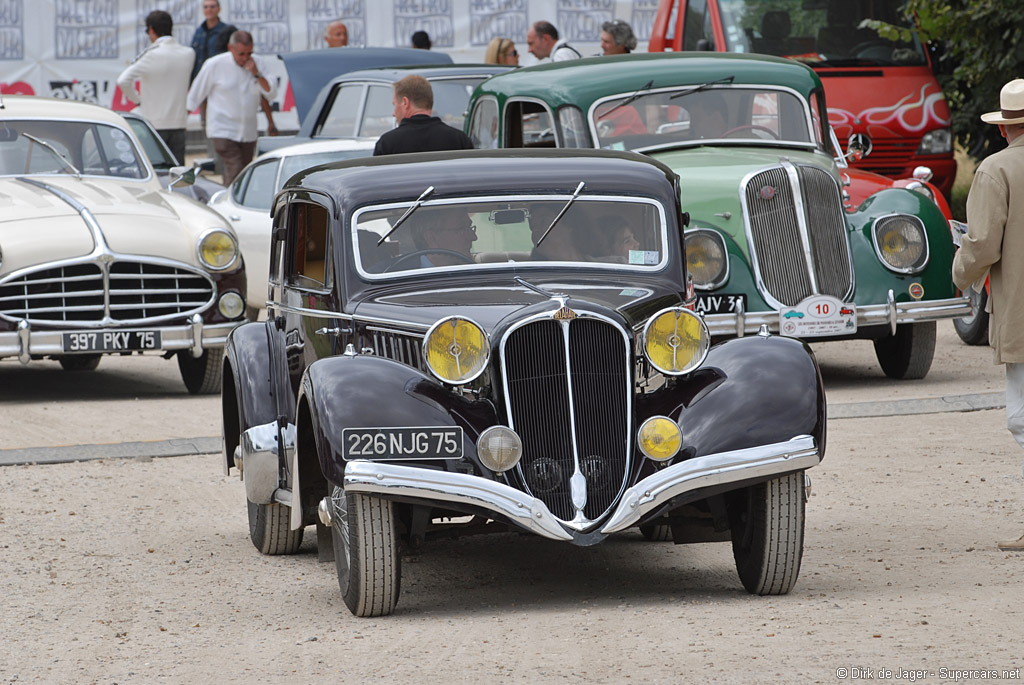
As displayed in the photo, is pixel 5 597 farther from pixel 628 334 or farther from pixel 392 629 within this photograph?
pixel 628 334

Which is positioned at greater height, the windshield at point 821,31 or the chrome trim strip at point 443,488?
the windshield at point 821,31

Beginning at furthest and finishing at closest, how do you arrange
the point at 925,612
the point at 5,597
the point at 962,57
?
the point at 962,57 → the point at 5,597 → the point at 925,612

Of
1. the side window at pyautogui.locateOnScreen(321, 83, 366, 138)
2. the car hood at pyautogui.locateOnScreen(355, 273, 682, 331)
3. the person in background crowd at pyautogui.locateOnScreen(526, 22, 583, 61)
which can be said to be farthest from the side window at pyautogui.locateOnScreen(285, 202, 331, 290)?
the person in background crowd at pyautogui.locateOnScreen(526, 22, 583, 61)

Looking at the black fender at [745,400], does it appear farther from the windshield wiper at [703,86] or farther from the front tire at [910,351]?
the windshield wiper at [703,86]

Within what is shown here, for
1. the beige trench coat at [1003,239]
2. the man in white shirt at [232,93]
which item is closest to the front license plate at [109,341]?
the beige trench coat at [1003,239]

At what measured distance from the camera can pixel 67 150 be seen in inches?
483

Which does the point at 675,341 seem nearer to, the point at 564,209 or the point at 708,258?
the point at 564,209

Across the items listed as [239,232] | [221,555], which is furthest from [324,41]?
[221,555]

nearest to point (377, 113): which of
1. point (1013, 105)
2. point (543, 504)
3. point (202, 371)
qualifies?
point (202, 371)

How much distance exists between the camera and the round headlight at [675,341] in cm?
566

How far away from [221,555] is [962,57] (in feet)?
36.9

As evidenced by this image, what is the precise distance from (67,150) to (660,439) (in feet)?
26.0

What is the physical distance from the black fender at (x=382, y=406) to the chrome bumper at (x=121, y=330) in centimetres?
476

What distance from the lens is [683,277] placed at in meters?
6.52
